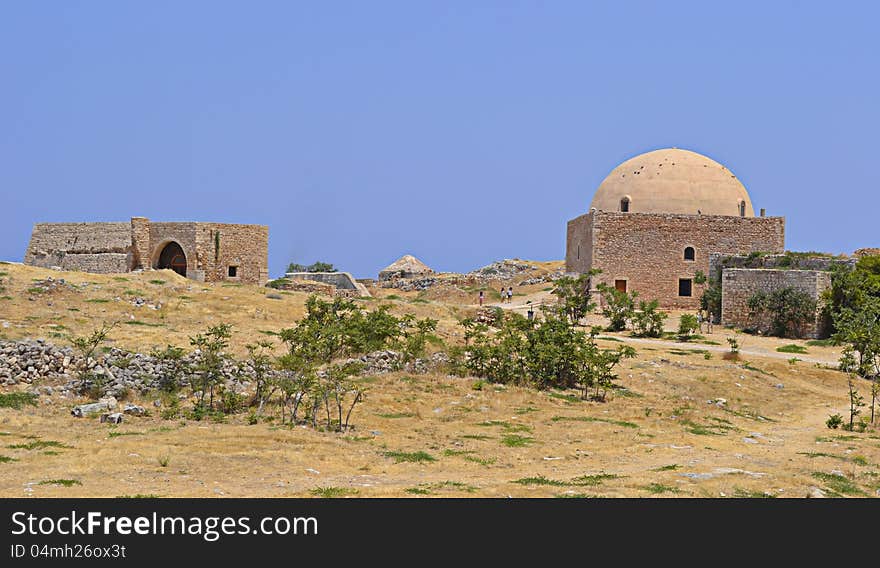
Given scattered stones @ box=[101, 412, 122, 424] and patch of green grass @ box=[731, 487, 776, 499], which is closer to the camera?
patch of green grass @ box=[731, 487, 776, 499]

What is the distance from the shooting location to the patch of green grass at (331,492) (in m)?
8.38

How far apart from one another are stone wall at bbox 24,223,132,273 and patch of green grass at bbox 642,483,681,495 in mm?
24042

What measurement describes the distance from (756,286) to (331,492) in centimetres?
2122

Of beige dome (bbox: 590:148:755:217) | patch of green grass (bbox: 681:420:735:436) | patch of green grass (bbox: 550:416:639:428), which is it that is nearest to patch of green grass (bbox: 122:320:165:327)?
patch of green grass (bbox: 550:416:639:428)

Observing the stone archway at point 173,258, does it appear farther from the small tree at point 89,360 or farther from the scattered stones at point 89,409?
the scattered stones at point 89,409

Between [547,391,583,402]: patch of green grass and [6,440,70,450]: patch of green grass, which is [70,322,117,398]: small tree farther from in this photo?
[547,391,583,402]: patch of green grass

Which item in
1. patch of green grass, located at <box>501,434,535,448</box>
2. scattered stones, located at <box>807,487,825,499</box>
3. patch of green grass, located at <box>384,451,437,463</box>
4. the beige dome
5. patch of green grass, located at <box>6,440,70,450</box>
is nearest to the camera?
scattered stones, located at <box>807,487,825,499</box>

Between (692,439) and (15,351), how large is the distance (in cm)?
1048

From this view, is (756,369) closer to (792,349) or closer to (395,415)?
(792,349)

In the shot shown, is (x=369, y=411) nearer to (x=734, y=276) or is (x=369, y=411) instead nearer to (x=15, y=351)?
(x=15, y=351)

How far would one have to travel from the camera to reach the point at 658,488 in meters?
8.91

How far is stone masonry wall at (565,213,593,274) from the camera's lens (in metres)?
33.1

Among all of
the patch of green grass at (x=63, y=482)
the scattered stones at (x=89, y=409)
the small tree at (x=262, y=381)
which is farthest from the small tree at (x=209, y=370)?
the patch of green grass at (x=63, y=482)

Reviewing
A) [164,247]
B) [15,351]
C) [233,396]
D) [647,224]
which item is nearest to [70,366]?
[15,351]
